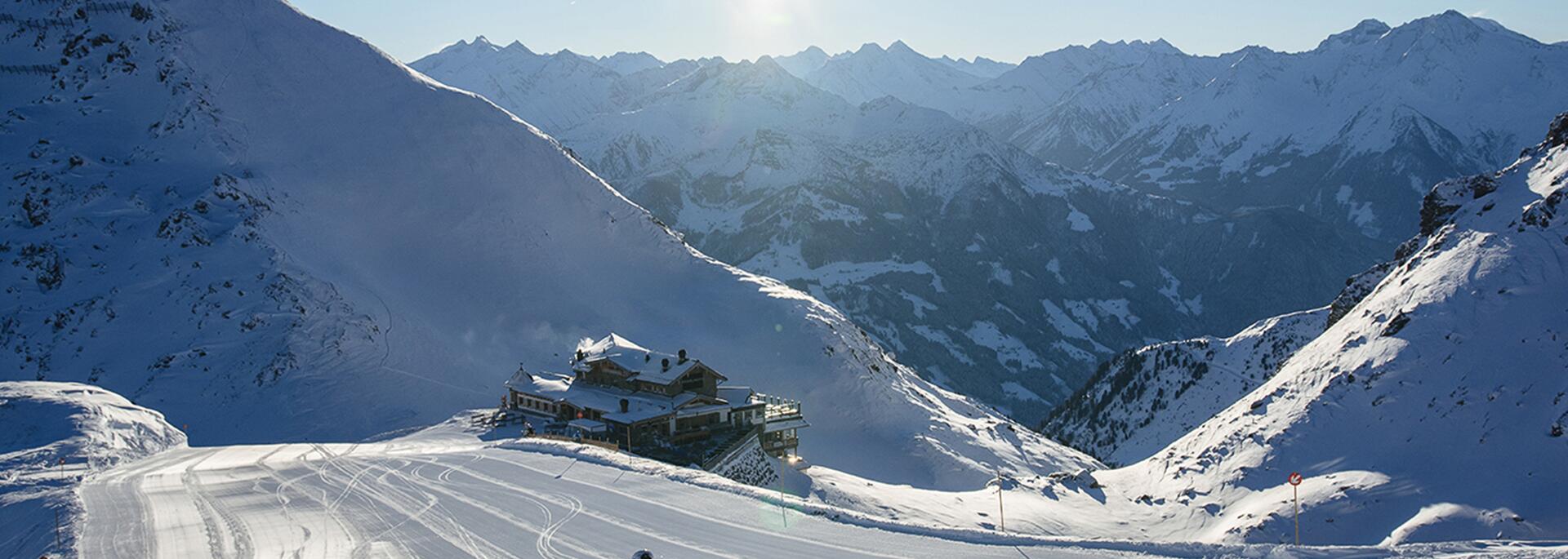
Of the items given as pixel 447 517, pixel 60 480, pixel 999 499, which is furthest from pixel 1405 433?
pixel 60 480

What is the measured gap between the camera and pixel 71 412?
44125mm

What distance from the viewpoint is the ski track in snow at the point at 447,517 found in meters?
27.5

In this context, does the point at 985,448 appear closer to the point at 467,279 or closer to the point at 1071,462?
the point at 1071,462

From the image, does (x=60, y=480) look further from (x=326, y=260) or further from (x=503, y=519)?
(x=326, y=260)

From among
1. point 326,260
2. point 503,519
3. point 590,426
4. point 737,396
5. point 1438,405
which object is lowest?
point 503,519

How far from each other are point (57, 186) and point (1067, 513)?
9263cm

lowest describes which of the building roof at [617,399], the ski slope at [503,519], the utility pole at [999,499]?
the utility pole at [999,499]

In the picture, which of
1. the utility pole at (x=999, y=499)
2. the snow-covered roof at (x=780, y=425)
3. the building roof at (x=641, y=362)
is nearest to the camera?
the utility pole at (x=999, y=499)

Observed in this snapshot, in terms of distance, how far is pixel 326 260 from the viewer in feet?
286

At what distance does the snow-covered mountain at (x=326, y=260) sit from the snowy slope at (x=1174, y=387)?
28791mm

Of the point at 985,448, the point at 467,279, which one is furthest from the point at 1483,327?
the point at 467,279

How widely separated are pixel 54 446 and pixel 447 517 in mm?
22318

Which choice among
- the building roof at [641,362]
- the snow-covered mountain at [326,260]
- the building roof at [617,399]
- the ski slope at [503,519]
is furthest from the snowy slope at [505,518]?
the snow-covered mountain at [326,260]

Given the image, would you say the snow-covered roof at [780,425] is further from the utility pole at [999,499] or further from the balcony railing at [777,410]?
the utility pole at [999,499]
